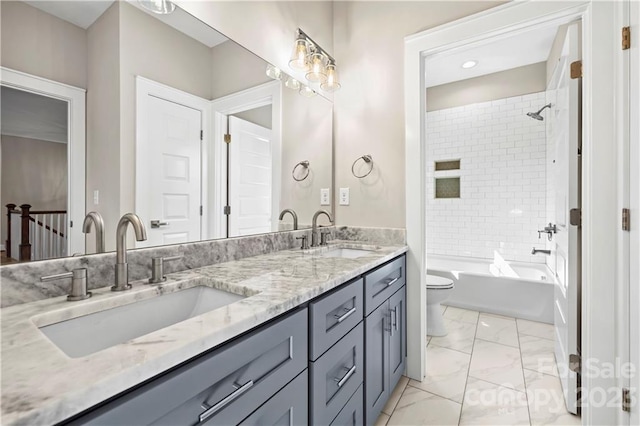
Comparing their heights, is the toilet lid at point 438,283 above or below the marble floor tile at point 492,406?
above

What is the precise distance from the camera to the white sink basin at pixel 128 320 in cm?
74

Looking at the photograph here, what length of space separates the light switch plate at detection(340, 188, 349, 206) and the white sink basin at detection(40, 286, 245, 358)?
1334 millimetres

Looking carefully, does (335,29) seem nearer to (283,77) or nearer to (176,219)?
(283,77)

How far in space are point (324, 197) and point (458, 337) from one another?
1.60 metres

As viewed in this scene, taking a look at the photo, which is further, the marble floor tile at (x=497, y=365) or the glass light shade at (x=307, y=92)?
the glass light shade at (x=307, y=92)

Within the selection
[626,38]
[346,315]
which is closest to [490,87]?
[626,38]

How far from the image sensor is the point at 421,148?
74.0 inches

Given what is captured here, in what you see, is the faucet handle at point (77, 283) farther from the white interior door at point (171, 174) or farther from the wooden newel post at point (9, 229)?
the white interior door at point (171, 174)

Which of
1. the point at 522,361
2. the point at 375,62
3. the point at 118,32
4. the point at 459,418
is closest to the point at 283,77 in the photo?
the point at 375,62

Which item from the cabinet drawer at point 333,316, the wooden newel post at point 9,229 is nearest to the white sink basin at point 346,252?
the cabinet drawer at point 333,316

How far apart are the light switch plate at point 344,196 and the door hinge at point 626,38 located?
5.04ft

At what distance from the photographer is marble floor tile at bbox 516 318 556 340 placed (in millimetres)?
2461

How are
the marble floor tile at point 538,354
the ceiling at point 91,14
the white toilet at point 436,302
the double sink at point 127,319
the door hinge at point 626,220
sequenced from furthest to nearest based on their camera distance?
the white toilet at point 436,302 → the marble floor tile at point 538,354 → the door hinge at point 626,220 → the ceiling at point 91,14 → the double sink at point 127,319

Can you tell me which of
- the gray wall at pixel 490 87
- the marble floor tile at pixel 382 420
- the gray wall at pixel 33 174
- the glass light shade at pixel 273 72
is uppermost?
the gray wall at pixel 490 87
